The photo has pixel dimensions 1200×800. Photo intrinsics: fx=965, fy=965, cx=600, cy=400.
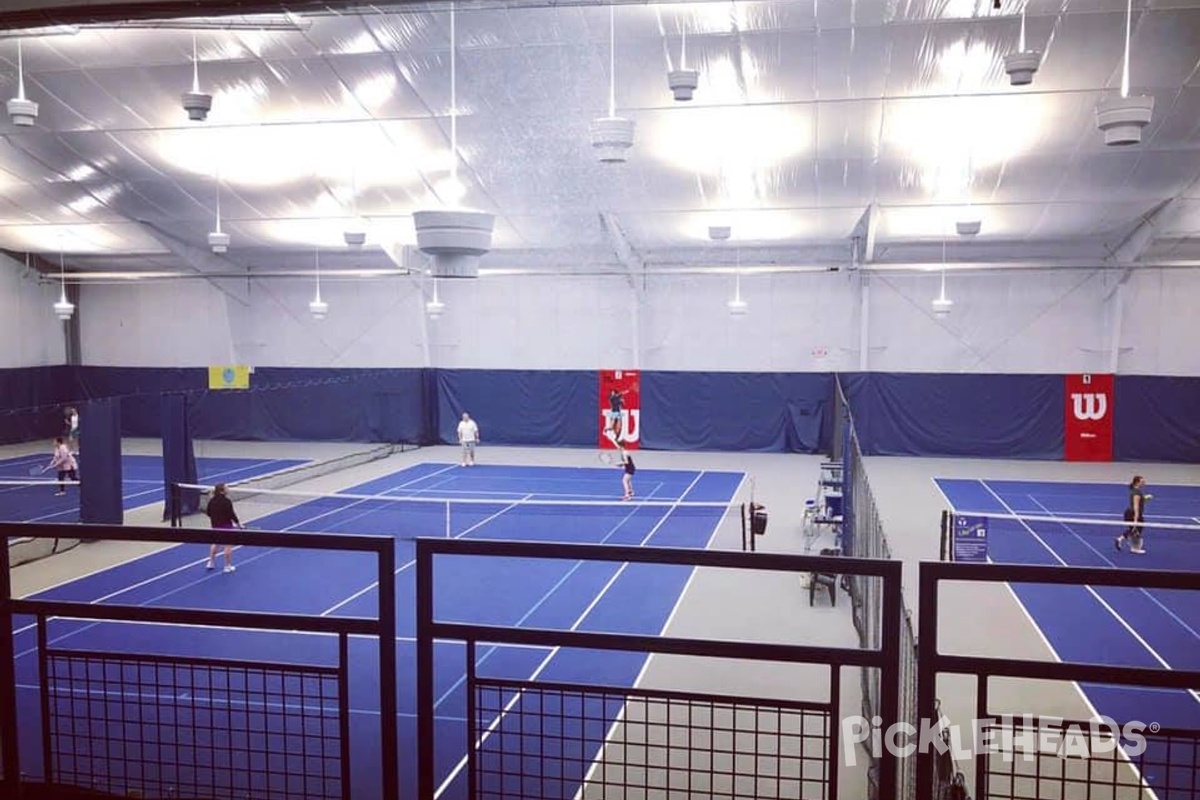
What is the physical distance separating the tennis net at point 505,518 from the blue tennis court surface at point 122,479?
9.58ft

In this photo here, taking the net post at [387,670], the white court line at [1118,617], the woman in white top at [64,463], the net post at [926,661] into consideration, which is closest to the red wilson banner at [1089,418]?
the white court line at [1118,617]

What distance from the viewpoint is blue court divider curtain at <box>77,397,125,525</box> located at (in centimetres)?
1872

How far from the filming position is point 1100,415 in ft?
99.1

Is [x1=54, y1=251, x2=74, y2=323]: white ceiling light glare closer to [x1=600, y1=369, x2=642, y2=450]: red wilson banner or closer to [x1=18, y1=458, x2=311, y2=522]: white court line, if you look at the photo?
[x1=18, y1=458, x2=311, y2=522]: white court line

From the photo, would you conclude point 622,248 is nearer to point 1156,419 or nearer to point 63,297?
point 1156,419

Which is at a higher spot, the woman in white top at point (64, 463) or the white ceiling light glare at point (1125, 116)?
the white ceiling light glare at point (1125, 116)

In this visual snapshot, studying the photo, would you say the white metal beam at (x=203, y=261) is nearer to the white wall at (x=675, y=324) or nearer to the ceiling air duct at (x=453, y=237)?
the white wall at (x=675, y=324)

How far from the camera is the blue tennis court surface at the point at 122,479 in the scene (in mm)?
21203

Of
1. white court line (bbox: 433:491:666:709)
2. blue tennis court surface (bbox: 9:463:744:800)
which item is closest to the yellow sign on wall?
blue tennis court surface (bbox: 9:463:744:800)

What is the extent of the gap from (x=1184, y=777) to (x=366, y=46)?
1713 cm

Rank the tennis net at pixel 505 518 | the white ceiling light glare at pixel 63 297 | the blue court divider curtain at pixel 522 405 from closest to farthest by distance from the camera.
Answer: the tennis net at pixel 505 518 → the white ceiling light glare at pixel 63 297 → the blue court divider curtain at pixel 522 405

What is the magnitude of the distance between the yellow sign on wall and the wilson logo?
2909 centimetres

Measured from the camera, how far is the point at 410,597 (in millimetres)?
14359

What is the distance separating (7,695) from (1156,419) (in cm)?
3249
